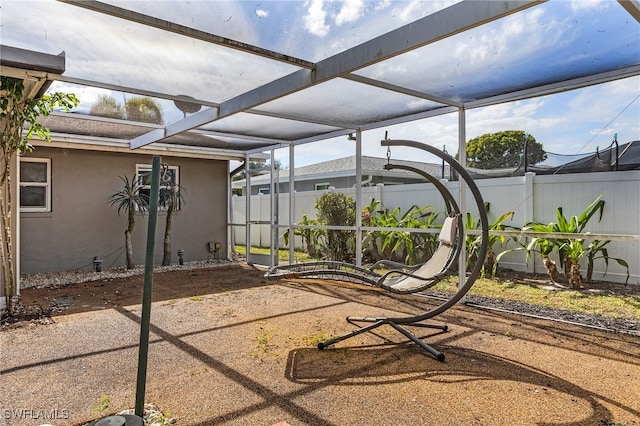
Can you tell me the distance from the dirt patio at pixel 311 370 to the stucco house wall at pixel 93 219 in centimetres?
369

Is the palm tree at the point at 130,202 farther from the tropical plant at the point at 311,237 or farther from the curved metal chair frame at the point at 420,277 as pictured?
the curved metal chair frame at the point at 420,277

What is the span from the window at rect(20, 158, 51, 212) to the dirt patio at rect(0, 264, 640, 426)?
3972 mm

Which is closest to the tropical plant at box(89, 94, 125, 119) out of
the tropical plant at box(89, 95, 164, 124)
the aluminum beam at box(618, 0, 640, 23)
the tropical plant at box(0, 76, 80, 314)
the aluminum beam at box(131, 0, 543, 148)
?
the tropical plant at box(89, 95, 164, 124)

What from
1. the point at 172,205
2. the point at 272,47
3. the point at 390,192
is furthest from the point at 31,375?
the point at 390,192

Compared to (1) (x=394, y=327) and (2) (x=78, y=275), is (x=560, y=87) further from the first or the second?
(2) (x=78, y=275)

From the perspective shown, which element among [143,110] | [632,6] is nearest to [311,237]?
[143,110]

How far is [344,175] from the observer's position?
13180mm

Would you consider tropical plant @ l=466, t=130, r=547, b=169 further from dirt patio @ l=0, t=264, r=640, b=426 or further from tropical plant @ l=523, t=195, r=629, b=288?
dirt patio @ l=0, t=264, r=640, b=426

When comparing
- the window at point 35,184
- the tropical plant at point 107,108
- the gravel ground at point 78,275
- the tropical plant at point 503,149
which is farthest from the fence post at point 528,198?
the window at point 35,184

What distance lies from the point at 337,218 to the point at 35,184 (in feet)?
21.6

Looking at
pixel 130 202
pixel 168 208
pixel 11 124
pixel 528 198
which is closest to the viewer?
pixel 11 124

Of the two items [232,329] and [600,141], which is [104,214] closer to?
[232,329]

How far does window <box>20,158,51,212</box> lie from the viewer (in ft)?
25.8

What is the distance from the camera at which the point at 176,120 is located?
6434 mm
